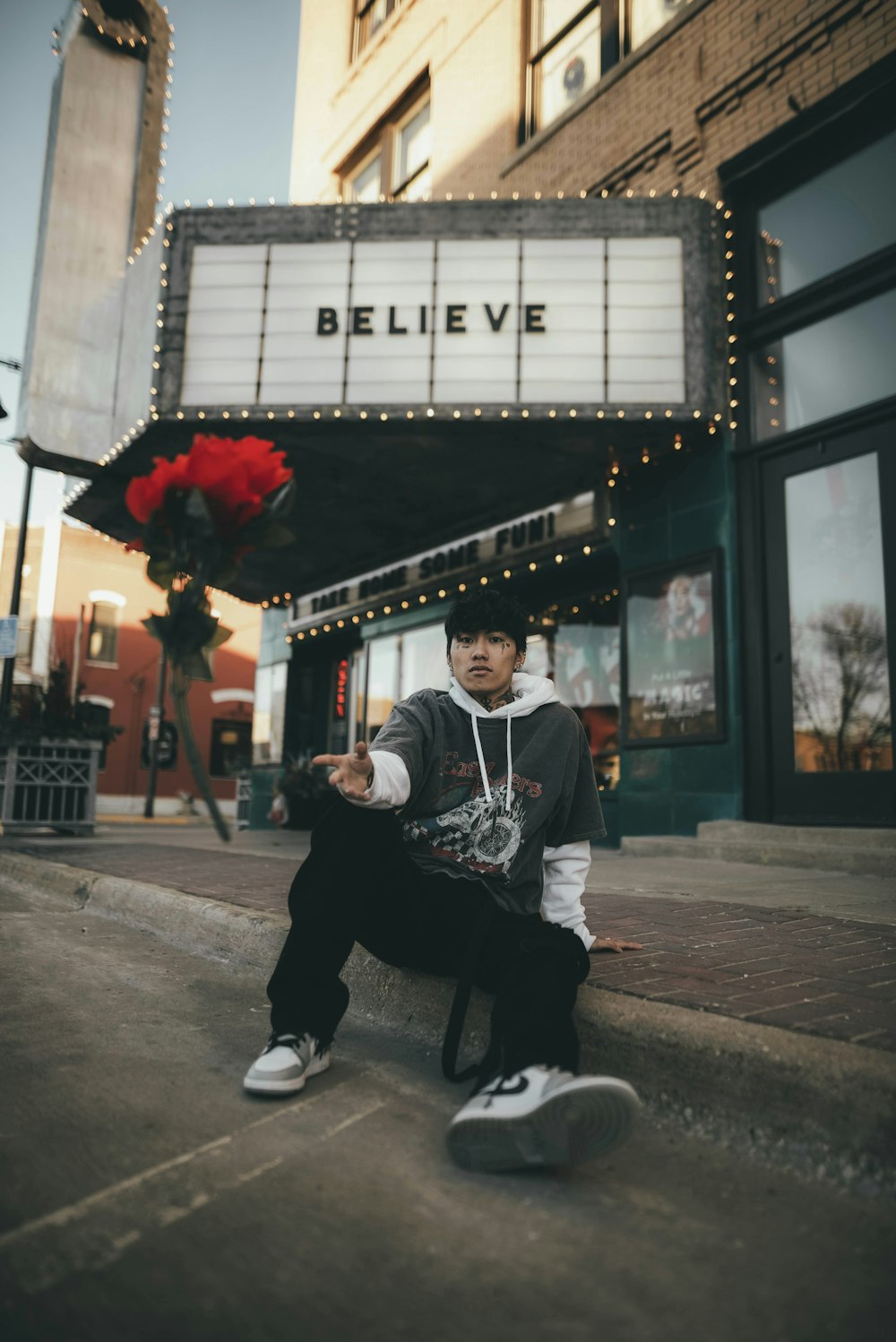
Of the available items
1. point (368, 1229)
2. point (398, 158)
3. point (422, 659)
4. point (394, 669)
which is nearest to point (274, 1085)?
point (368, 1229)

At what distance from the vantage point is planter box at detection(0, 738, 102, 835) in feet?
30.6

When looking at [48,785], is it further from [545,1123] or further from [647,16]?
[647,16]

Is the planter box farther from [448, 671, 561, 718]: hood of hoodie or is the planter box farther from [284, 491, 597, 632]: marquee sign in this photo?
[448, 671, 561, 718]: hood of hoodie

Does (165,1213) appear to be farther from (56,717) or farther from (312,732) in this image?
(312,732)

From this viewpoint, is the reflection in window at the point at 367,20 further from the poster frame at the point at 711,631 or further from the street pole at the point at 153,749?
the street pole at the point at 153,749

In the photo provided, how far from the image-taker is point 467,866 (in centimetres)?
218

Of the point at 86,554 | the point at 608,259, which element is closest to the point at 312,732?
the point at 608,259

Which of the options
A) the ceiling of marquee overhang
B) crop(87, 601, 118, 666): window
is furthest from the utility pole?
crop(87, 601, 118, 666): window

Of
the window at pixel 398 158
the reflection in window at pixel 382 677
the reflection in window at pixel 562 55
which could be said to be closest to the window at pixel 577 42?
the reflection in window at pixel 562 55

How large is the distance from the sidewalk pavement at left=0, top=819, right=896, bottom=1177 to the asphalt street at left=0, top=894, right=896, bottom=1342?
135 mm

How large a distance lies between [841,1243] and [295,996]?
3.87ft

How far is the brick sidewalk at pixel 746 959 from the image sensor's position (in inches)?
77.8

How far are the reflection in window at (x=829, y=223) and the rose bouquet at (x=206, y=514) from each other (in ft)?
22.2

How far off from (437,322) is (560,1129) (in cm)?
725
